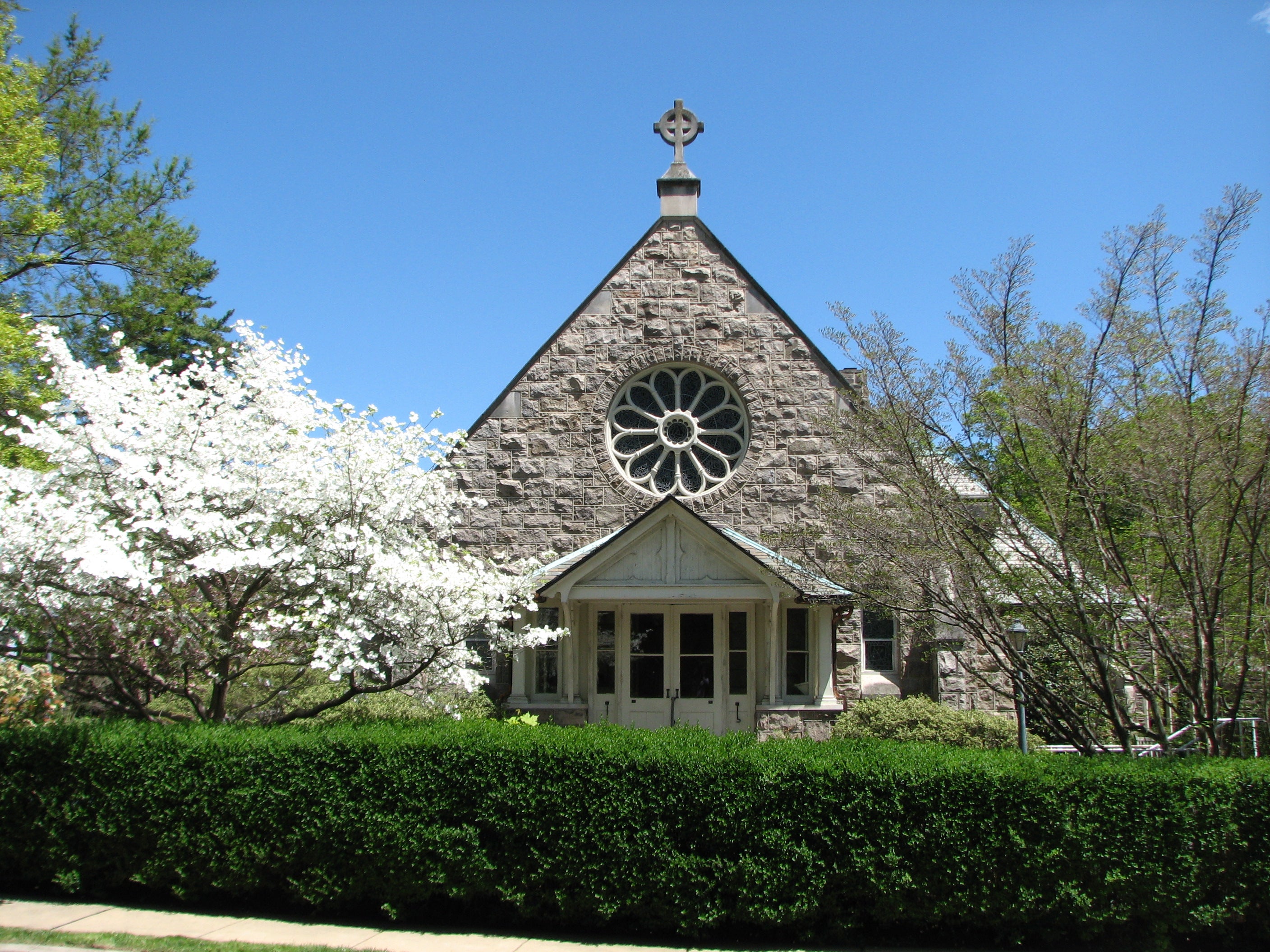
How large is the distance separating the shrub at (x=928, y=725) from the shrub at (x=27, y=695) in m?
9.11

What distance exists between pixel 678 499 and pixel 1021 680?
5602 mm

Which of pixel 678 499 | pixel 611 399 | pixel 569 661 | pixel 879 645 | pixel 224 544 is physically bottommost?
pixel 569 661

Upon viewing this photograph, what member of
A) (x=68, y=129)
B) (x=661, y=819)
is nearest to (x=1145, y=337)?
(x=661, y=819)

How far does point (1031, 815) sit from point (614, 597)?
22.4 ft

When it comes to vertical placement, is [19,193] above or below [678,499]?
above

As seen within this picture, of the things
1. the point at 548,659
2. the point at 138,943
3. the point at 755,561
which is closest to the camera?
the point at 138,943

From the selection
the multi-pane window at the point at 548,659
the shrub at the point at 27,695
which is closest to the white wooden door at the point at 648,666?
the multi-pane window at the point at 548,659

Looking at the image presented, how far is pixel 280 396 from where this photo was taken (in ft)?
29.0

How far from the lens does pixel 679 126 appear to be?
51.1 ft

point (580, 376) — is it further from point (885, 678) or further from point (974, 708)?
point (974, 708)

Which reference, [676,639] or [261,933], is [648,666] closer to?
[676,639]

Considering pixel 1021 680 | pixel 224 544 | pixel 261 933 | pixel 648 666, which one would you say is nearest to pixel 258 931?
pixel 261 933

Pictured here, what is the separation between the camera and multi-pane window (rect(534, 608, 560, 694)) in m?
13.6

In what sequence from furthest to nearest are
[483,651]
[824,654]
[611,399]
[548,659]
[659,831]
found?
[611,399]
[483,651]
[548,659]
[824,654]
[659,831]
